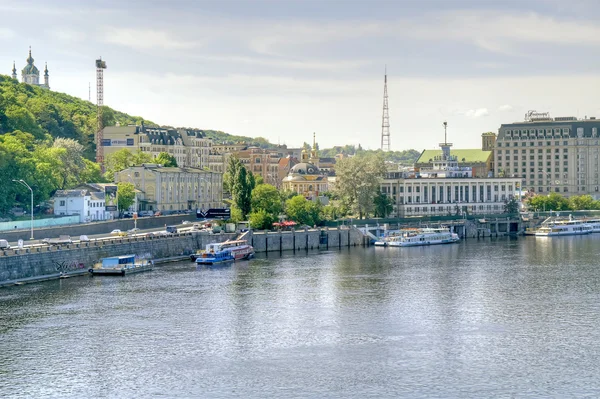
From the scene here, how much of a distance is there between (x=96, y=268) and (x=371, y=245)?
5901 cm

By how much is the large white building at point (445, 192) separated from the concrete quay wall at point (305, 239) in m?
35.3

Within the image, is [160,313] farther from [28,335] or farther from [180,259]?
[180,259]

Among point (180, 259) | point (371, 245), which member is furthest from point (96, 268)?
point (371, 245)

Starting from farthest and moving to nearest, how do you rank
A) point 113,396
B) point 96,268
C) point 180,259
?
point 180,259
point 96,268
point 113,396

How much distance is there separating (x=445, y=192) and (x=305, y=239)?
194ft

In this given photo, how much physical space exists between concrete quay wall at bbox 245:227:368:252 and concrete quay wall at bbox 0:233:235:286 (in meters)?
11.6

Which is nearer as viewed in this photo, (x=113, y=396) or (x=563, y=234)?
(x=113, y=396)

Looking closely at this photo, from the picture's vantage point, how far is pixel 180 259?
376ft

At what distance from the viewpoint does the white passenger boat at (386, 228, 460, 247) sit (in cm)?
14425

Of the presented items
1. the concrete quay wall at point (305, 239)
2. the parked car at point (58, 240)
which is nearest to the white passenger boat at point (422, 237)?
the concrete quay wall at point (305, 239)

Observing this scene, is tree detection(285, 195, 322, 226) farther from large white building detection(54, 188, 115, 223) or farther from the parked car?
the parked car

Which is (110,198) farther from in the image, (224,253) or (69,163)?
(224,253)

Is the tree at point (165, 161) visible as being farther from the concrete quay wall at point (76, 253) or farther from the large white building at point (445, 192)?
Answer: the concrete quay wall at point (76, 253)

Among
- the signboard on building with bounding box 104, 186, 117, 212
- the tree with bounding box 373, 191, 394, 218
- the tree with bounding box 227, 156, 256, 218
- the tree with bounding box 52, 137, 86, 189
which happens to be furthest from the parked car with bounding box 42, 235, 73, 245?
the tree with bounding box 373, 191, 394, 218
